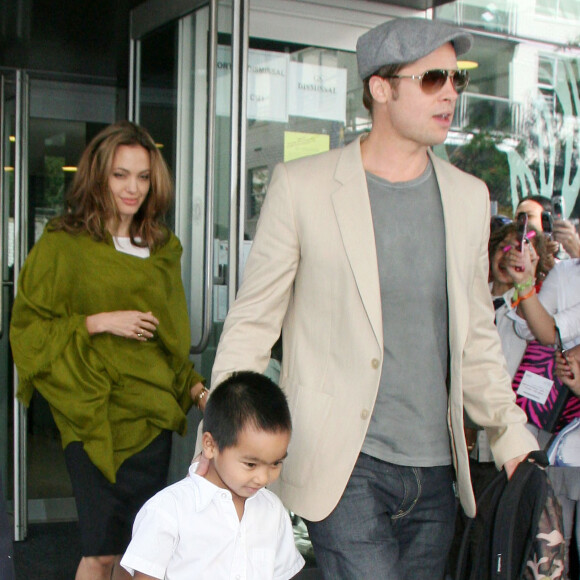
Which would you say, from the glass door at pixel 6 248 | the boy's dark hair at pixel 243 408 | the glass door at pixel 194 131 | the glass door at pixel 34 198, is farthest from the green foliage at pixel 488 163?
the boy's dark hair at pixel 243 408

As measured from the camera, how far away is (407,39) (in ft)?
7.59

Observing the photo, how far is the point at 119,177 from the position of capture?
3.39 metres

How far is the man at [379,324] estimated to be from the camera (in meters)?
2.21

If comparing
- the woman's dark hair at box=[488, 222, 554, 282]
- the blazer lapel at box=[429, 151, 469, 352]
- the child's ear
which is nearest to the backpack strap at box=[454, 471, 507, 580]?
the blazer lapel at box=[429, 151, 469, 352]

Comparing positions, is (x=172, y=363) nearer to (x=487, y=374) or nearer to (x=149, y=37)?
(x=487, y=374)

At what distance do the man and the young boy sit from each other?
0.35 ft

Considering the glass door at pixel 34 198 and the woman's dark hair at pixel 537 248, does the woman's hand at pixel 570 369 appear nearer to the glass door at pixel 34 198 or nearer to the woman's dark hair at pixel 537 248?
the woman's dark hair at pixel 537 248

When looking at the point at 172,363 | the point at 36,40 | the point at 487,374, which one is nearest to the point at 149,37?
the point at 36,40

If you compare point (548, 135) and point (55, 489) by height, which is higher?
point (548, 135)

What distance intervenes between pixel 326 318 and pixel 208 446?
0.40m

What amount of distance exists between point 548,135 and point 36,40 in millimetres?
3032

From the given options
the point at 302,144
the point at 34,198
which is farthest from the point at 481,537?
the point at 34,198

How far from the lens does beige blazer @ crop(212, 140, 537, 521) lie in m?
2.20

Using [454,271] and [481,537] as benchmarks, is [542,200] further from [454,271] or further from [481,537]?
[481,537]
